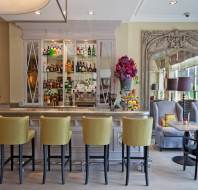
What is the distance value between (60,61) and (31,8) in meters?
4.39

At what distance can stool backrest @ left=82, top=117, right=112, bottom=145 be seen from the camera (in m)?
4.34

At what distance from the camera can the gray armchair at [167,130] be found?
253 inches

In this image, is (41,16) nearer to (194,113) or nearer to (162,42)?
(162,42)

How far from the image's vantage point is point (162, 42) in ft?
25.4

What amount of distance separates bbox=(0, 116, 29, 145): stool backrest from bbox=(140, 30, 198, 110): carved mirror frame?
4.29m

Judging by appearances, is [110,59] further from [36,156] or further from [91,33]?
[36,156]

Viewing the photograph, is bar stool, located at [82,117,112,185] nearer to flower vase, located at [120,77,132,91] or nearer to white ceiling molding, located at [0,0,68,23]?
white ceiling molding, located at [0,0,68,23]

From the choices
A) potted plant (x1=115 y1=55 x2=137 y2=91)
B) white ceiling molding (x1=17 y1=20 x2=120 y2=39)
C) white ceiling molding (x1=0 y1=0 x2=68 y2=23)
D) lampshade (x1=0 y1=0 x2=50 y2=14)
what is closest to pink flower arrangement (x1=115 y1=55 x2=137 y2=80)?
potted plant (x1=115 y1=55 x2=137 y2=91)

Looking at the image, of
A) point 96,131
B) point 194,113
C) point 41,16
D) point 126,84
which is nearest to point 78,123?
point 96,131

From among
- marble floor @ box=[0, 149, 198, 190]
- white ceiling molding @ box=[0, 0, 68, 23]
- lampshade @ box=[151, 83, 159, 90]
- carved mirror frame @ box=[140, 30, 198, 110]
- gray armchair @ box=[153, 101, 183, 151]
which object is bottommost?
marble floor @ box=[0, 149, 198, 190]

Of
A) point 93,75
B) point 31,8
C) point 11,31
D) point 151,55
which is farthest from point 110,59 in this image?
point 31,8

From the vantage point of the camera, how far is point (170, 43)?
775cm

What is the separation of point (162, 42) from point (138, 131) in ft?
13.6

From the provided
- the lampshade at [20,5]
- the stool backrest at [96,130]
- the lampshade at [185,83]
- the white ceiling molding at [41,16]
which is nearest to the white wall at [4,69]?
the white ceiling molding at [41,16]
